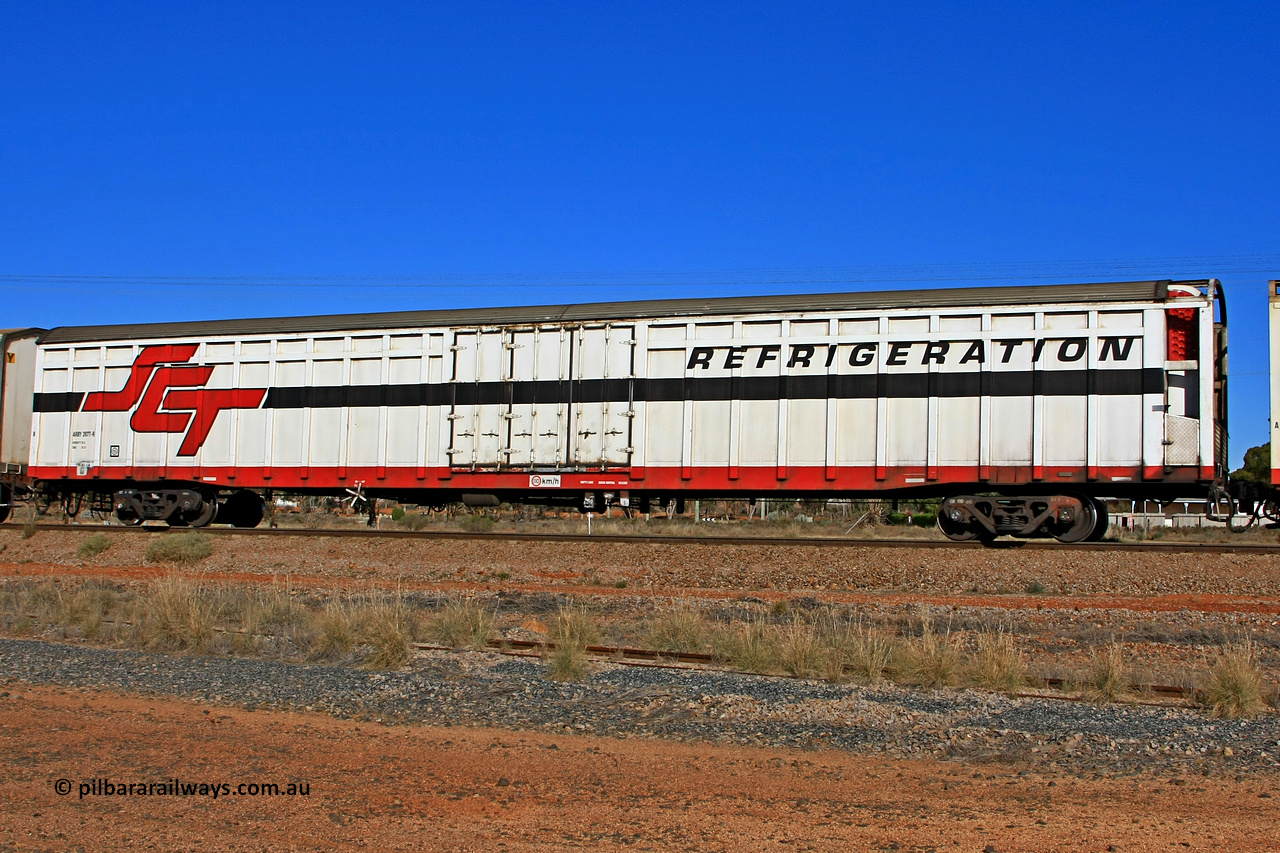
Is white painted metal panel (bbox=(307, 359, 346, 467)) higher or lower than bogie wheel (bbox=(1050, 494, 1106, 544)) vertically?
higher

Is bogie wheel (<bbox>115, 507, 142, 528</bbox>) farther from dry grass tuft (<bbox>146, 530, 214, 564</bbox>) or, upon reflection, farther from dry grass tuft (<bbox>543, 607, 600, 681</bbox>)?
dry grass tuft (<bbox>543, 607, 600, 681</bbox>)

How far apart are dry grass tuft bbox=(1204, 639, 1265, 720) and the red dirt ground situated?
1950 mm

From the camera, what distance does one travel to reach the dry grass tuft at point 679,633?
10.2 meters

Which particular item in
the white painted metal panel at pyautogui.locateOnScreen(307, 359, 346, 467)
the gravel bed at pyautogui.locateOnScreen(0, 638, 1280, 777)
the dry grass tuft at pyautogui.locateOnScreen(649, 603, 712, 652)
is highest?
the white painted metal panel at pyautogui.locateOnScreen(307, 359, 346, 467)

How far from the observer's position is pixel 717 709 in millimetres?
7406

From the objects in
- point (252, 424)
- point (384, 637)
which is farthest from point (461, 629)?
point (252, 424)

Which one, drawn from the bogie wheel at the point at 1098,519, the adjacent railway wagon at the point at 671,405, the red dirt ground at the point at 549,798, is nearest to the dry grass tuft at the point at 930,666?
the red dirt ground at the point at 549,798

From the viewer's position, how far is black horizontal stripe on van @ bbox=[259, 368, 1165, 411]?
47.5 ft

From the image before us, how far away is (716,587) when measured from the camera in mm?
14648

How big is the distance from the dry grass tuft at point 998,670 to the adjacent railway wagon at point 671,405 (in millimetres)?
6599

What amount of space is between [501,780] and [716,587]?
30.8 feet

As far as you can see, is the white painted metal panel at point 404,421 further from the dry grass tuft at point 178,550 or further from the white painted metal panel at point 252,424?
the dry grass tuft at point 178,550

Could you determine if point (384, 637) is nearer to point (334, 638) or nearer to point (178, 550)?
point (334, 638)

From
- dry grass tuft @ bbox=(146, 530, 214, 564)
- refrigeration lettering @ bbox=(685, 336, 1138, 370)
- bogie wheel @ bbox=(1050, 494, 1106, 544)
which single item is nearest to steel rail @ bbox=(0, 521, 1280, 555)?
bogie wheel @ bbox=(1050, 494, 1106, 544)
